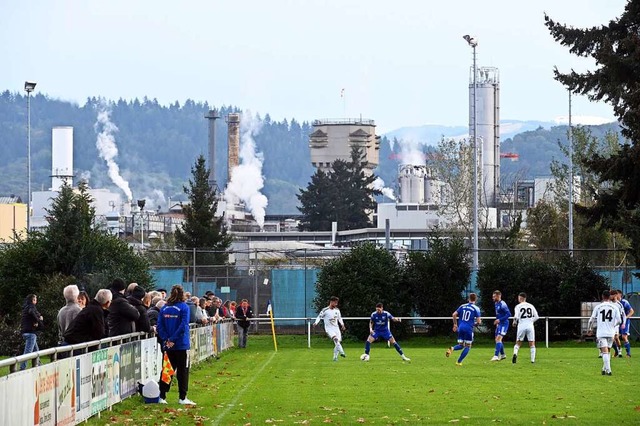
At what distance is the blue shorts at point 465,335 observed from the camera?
34.3m

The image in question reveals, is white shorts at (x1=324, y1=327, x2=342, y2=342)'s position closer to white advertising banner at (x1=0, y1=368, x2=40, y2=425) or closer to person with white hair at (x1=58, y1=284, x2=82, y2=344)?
person with white hair at (x1=58, y1=284, x2=82, y2=344)

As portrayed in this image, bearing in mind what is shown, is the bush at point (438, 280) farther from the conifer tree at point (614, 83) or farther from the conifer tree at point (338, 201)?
the conifer tree at point (338, 201)

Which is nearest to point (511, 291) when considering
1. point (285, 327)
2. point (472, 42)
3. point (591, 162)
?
point (285, 327)

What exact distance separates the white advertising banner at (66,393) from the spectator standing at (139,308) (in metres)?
5.77

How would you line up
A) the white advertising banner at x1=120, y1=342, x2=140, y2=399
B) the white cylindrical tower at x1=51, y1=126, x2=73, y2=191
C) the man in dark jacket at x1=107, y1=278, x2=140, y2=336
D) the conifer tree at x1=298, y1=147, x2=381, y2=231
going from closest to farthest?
the white advertising banner at x1=120, y1=342, x2=140, y2=399
the man in dark jacket at x1=107, y1=278, x2=140, y2=336
the white cylindrical tower at x1=51, y1=126, x2=73, y2=191
the conifer tree at x1=298, y1=147, x2=381, y2=231

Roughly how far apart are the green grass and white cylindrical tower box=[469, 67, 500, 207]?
91581 mm

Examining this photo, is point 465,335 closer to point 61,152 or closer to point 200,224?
point 200,224

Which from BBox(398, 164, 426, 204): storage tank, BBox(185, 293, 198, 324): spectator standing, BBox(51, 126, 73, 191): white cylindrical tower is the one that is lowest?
BBox(185, 293, 198, 324): spectator standing

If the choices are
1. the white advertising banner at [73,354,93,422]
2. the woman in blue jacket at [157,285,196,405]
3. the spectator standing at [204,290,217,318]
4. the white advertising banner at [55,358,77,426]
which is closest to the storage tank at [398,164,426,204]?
the spectator standing at [204,290,217,318]

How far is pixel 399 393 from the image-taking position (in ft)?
77.7

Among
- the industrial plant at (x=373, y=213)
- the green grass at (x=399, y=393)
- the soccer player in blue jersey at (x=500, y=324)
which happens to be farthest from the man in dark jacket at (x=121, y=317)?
the industrial plant at (x=373, y=213)

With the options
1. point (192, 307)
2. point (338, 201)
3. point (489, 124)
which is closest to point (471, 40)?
point (192, 307)

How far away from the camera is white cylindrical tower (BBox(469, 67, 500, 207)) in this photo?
12925 cm

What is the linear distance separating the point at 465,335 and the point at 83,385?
18.0 meters
